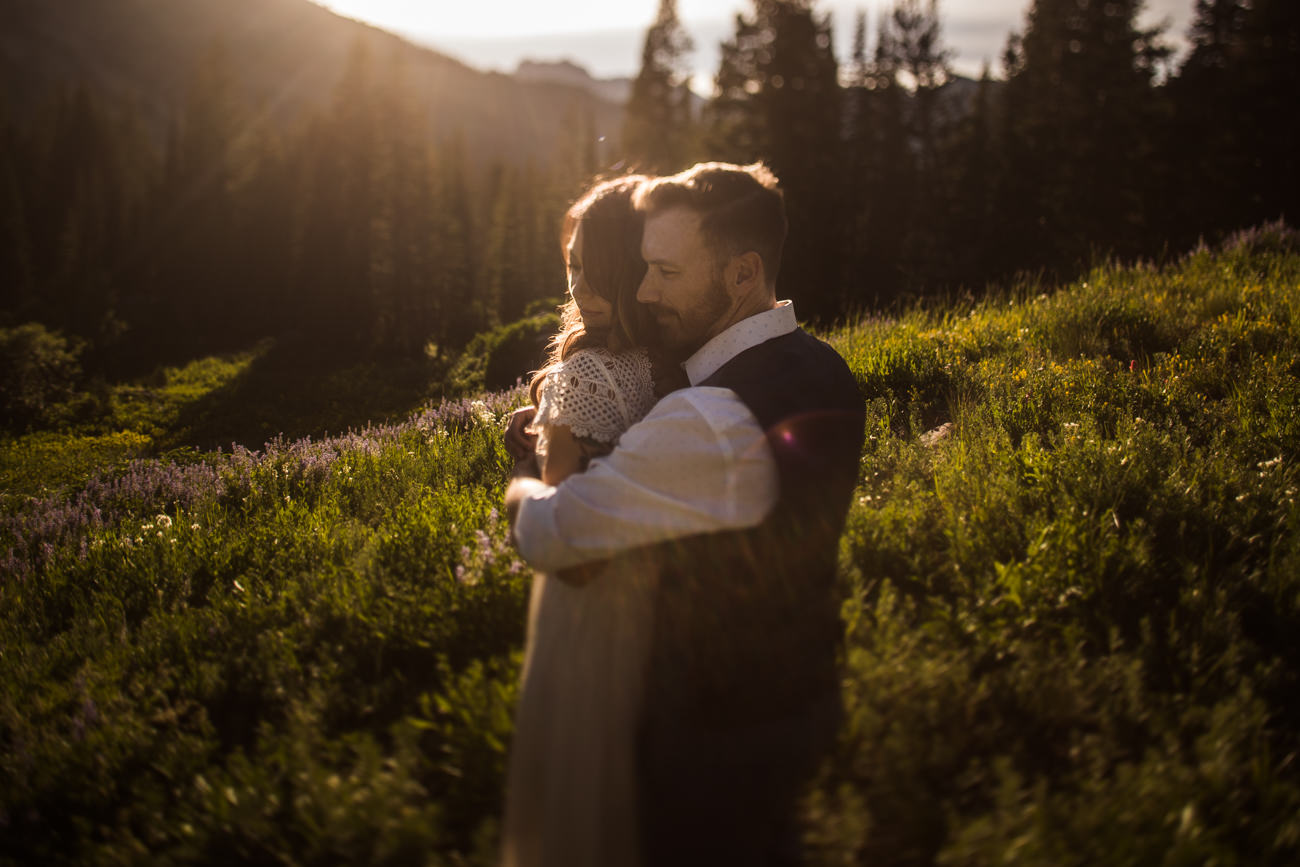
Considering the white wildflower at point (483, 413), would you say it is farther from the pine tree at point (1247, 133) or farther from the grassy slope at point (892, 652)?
the pine tree at point (1247, 133)

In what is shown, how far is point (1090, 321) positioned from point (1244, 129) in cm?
3105

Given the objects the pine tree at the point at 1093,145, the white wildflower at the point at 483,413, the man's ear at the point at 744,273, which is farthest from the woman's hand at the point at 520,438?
the pine tree at the point at 1093,145

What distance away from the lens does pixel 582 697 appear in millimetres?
2232

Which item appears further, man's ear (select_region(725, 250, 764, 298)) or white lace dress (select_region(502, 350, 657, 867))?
man's ear (select_region(725, 250, 764, 298))

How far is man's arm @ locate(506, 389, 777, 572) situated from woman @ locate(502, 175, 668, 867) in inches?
7.8

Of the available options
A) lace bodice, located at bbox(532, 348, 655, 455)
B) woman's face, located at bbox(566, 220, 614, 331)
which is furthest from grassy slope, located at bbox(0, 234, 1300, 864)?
woman's face, located at bbox(566, 220, 614, 331)

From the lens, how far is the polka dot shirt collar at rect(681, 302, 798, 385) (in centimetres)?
261

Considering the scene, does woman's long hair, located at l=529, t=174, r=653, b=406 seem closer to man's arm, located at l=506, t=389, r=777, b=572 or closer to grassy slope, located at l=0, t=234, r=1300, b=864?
man's arm, located at l=506, t=389, r=777, b=572

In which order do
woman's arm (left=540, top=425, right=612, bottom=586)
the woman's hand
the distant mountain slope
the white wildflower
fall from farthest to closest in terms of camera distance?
the distant mountain slope, the white wildflower, the woman's hand, woman's arm (left=540, top=425, right=612, bottom=586)

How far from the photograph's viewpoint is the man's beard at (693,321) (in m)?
2.74

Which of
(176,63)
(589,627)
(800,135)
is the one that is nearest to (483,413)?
(589,627)

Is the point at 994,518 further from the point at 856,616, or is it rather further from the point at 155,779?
the point at 155,779

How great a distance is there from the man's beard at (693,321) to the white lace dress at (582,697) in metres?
0.31

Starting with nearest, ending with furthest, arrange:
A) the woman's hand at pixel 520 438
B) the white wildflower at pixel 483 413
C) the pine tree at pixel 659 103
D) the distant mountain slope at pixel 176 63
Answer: the woman's hand at pixel 520 438 < the white wildflower at pixel 483 413 < the pine tree at pixel 659 103 < the distant mountain slope at pixel 176 63
